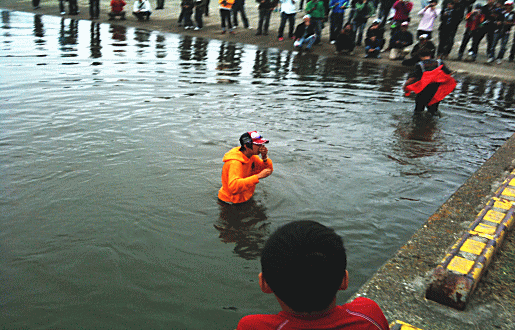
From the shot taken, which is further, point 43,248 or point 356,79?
point 356,79

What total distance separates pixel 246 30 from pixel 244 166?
18.8 meters

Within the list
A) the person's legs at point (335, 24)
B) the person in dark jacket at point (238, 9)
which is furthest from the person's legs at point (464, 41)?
the person in dark jacket at point (238, 9)

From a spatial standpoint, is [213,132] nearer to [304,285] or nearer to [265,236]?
[265,236]

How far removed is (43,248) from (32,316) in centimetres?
114

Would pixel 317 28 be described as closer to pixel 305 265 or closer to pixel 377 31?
pixel 377 31

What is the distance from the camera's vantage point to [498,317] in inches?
131

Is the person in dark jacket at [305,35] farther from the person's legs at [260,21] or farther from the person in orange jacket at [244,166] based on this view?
the person in orange jacket at [244,166]

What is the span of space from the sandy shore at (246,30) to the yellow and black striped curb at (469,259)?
12864mm

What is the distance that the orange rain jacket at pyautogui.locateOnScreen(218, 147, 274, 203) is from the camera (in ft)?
18.9

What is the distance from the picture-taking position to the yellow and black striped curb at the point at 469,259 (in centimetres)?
343

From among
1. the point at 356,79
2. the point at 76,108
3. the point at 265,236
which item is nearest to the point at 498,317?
the point at 265,236

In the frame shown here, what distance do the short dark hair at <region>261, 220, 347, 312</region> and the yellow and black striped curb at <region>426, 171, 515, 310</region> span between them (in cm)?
195

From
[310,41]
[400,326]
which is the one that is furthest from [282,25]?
[400,326]

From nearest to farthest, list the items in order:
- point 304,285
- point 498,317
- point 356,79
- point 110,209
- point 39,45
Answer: point 304,285 < point 498,317 < point 110,209 < point 356,79 < point 39,45
